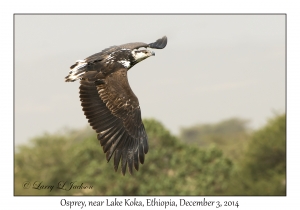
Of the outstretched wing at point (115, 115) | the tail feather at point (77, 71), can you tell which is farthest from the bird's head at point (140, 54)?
the tail feather at point (77, 71)

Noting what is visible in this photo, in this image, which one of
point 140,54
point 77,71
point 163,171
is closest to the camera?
point 77,71

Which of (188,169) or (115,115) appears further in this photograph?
(188,169)

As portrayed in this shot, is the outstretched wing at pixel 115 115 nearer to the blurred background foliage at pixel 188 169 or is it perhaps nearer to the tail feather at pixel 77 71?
the tail feather at pixel 77 71

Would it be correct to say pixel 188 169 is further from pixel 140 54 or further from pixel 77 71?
pixel 77 71

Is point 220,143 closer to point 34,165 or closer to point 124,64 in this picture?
point 34,165

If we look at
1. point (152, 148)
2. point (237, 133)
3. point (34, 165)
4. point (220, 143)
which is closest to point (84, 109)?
point (152, 148)

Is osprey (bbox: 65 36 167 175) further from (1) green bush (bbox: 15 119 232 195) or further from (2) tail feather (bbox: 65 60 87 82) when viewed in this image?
(1) green bush (bbox: 15 119 232 195)

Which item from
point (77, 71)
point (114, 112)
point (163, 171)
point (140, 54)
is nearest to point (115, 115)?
point (114, 112)

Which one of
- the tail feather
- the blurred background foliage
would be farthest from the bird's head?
the blurred background foliage
